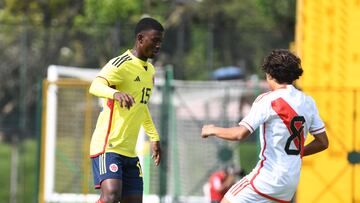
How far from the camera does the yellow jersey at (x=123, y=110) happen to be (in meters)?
9.50

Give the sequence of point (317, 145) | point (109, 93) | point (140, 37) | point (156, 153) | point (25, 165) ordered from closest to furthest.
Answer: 1. point (317, 145)
2. point (109, 93)
3. point (140, 37)
4. point (156, 153)
5. point (25, 165)

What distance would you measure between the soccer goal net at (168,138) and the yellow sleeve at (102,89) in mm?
6423

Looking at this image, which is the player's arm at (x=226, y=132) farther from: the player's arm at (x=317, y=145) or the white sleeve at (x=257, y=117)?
the player's arm at (x=317, y=145)

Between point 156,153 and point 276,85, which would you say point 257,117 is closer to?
point 276,85

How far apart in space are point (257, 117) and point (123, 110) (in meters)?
1.73

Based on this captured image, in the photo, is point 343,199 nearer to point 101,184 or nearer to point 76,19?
point 101,184

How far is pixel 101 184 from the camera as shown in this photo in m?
9.62

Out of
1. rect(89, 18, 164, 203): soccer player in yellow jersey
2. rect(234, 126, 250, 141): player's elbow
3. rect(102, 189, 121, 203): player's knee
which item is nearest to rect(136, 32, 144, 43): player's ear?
rect(89, 18, 164, 203): soccer player in yellow jersey

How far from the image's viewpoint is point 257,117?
324 inches

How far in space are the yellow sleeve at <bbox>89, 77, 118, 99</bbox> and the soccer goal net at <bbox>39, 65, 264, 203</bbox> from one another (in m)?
6.42

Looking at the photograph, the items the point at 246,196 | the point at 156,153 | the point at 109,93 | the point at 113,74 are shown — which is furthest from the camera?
the point at 156,153

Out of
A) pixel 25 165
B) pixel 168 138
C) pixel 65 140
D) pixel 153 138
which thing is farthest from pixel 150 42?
pixel 25 165

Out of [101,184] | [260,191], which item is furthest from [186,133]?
[260,191]

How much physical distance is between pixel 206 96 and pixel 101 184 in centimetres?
908
